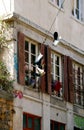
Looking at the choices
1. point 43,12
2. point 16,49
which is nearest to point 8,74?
point 16,49

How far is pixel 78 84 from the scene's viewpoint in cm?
2300

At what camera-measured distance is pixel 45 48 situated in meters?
20.8

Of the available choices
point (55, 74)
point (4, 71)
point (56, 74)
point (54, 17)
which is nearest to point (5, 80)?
point (4, 71)

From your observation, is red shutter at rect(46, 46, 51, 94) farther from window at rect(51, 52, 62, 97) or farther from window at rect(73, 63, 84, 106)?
window at rect(73, 63, 84, 106)

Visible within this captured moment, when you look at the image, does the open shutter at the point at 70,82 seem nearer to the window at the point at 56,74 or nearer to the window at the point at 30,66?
the window at the point at 56,74

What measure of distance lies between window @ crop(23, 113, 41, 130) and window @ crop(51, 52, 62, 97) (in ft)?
5.91

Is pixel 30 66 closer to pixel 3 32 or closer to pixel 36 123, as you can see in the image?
pixel 3 32

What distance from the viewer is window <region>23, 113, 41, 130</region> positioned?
19.0 m

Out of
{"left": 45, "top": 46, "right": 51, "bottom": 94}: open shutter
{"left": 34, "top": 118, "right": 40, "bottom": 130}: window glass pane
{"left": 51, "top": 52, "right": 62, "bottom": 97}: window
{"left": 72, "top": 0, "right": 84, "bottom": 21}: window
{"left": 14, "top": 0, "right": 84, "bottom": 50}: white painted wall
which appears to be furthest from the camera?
{"left": 72, "top": 0, "right": 84, "bottom": 21}: window

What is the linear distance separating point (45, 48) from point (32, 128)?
11.5 ft

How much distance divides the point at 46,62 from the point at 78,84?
289 cm

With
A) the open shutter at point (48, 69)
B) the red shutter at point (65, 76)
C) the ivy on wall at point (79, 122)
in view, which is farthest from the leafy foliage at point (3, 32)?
the ivy on wall at point (79, 122)

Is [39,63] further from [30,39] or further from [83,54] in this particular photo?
[83,54]

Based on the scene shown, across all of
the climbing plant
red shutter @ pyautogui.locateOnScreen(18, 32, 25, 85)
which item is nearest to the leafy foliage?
the climbing plant
